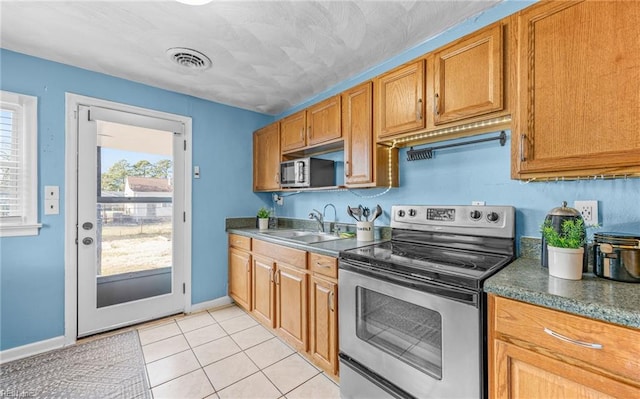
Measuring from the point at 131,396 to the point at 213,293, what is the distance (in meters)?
1.43

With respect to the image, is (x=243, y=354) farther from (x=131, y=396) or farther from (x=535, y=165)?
(x=535, y=165)

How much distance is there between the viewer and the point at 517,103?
1.30 m

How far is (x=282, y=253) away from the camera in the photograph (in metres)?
2.25

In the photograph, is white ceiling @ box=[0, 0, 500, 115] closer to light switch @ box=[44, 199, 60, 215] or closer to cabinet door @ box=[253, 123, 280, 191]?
cabinet door @ box=[253, 123, 280, 191]

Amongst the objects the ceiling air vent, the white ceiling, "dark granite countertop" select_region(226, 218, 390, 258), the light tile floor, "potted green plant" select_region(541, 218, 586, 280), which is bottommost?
the light tile floor

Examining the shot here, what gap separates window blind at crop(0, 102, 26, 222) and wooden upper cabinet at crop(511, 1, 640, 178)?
3.46 meters

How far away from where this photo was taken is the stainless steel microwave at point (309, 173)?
8.25ft

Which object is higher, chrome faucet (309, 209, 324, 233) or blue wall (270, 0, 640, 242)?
blue wall (270, 0, 640, 242)

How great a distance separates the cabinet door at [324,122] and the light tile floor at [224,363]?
6.06ft

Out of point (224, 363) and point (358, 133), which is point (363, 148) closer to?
point (358, 133)

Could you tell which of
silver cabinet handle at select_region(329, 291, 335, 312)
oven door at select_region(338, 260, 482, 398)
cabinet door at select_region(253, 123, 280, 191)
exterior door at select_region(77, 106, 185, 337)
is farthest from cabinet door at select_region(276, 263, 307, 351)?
exterior door at select_region(77, 106, 185, 337)

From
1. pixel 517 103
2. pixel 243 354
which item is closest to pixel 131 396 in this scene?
pixel 243 354

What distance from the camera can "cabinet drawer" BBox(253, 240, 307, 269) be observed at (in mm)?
2053

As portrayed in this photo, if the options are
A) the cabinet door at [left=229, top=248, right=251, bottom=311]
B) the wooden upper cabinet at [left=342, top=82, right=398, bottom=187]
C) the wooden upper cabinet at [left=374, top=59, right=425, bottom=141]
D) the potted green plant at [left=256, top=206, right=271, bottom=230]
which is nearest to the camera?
the wooden upper cabinet at [left=374, top=59, right=425, bottom=141]
